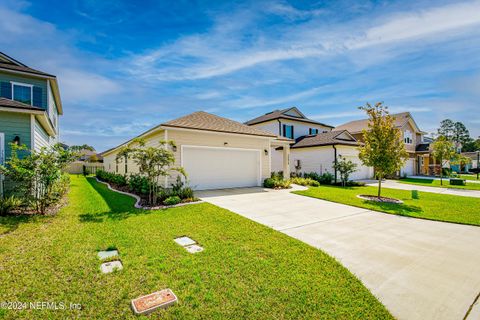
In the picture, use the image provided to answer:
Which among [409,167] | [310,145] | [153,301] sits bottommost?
[153,301]

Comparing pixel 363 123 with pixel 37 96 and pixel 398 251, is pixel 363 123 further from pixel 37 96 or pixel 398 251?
pixel 37 96

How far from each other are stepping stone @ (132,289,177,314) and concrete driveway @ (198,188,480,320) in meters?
2.70

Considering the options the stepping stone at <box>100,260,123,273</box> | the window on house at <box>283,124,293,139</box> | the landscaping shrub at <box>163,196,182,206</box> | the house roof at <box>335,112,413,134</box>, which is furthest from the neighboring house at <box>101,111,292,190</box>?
the house roof at <box>335,112,413,134</box>

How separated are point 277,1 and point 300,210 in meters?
7.65

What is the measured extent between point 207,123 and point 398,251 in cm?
1008

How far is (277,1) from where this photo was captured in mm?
8250

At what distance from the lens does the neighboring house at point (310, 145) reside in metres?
18.4

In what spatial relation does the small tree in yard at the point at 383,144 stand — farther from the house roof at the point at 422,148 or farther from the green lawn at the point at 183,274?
the house roof at the point at 422,148

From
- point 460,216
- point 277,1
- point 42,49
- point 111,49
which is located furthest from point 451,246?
point 42,49

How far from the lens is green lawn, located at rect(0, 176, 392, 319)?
262 centimetres

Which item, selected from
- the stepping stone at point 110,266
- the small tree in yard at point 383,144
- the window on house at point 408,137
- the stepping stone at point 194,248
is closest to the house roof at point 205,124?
the small tree in yard at point 383,144

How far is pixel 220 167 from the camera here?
12594 mm

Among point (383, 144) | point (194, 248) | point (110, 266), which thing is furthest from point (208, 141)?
point (110, 266)

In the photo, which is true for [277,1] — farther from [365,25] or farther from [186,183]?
[186,183]
